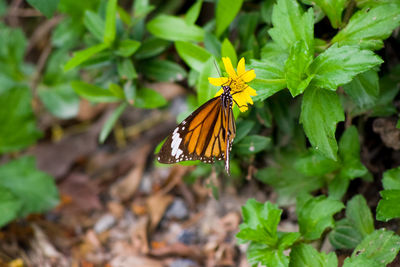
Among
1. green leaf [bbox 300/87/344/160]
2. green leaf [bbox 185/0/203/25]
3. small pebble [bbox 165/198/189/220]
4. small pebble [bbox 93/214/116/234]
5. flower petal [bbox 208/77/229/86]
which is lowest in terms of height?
small pebble [bbox 93/214/116/234]

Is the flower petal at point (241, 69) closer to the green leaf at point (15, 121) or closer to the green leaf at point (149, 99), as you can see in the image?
the green leaf at point (149, 99)

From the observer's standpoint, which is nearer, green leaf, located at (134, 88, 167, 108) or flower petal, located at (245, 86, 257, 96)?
flower petal, located at (245, 86, 257, 96)

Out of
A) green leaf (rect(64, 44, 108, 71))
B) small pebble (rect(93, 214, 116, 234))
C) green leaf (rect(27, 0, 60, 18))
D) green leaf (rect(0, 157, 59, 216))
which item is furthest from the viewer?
small pebble (rect(93, 214, 116, 234))

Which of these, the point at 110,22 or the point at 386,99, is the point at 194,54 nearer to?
the point at 110,22

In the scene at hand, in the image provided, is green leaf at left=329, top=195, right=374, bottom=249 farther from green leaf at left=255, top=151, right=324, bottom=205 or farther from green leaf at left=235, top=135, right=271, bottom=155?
green leaf at left=235, top=135, right=271, bottom=155

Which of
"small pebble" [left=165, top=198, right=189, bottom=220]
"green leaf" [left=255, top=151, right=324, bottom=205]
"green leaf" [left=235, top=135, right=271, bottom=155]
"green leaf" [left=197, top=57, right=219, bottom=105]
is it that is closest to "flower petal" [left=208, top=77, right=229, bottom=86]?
"green leaf" [left=197, top=57, right=219, bottom=105]

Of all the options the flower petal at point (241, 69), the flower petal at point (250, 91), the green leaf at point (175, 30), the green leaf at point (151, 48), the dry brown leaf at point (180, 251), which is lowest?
the dry brown leaf at point (180, 251)

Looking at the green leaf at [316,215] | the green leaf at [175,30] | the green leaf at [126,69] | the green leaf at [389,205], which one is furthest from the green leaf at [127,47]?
the green leaf at [389,205]
